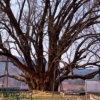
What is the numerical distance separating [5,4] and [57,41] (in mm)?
4271

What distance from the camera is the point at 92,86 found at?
542 inches

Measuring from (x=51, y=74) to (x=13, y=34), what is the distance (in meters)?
3.94

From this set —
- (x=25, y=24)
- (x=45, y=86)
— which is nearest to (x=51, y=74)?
(x=45, y=86)

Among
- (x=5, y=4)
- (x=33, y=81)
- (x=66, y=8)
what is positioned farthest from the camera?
(x=33, y=81)

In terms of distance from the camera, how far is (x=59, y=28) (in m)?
21.8

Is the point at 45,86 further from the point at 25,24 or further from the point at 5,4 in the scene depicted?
the point at 5,4

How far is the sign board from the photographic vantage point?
13.6 m

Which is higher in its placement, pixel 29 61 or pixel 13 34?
pixel 13 34

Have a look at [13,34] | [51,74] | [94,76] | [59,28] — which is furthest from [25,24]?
[94,76]

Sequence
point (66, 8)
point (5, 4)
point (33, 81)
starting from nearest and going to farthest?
point (5, 4)
point (66, 8)
point (33, 81)

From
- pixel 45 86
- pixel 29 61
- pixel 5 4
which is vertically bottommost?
pixel 45 86

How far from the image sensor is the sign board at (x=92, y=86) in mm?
13562

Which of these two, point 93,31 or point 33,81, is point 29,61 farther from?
point 93,31

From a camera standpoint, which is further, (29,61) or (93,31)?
(29,61)
